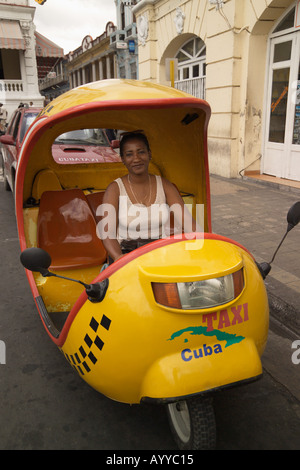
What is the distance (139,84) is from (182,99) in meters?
0.36

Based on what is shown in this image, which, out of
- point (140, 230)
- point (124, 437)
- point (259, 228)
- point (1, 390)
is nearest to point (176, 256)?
point (140, 230)

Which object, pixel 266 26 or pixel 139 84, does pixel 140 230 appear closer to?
pixel 139 84

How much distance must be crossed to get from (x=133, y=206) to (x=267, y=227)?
11.8ft

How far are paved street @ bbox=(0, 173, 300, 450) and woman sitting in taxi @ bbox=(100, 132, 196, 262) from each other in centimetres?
97

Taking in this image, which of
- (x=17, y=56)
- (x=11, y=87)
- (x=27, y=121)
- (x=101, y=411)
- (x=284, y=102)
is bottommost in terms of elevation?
(x=101, y=411)

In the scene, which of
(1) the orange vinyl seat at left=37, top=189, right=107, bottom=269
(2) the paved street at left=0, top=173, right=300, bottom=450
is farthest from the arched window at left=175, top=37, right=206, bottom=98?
(2) the paved street at left=0, top=173, right=300, bottom=450

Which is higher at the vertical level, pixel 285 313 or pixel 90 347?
pixel 90 347

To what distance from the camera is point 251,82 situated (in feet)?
29.6

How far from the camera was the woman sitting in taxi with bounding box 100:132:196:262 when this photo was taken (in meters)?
2.71

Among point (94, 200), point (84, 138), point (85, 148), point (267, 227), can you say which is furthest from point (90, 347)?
point (84, 138)

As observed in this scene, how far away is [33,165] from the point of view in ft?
11.5

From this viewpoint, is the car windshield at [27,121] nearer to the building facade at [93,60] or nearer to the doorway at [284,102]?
the doorway at [284,102]

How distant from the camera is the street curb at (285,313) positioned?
338 cm

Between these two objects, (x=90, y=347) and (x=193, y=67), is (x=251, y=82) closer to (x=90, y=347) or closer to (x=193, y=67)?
(x=193, y=67)
